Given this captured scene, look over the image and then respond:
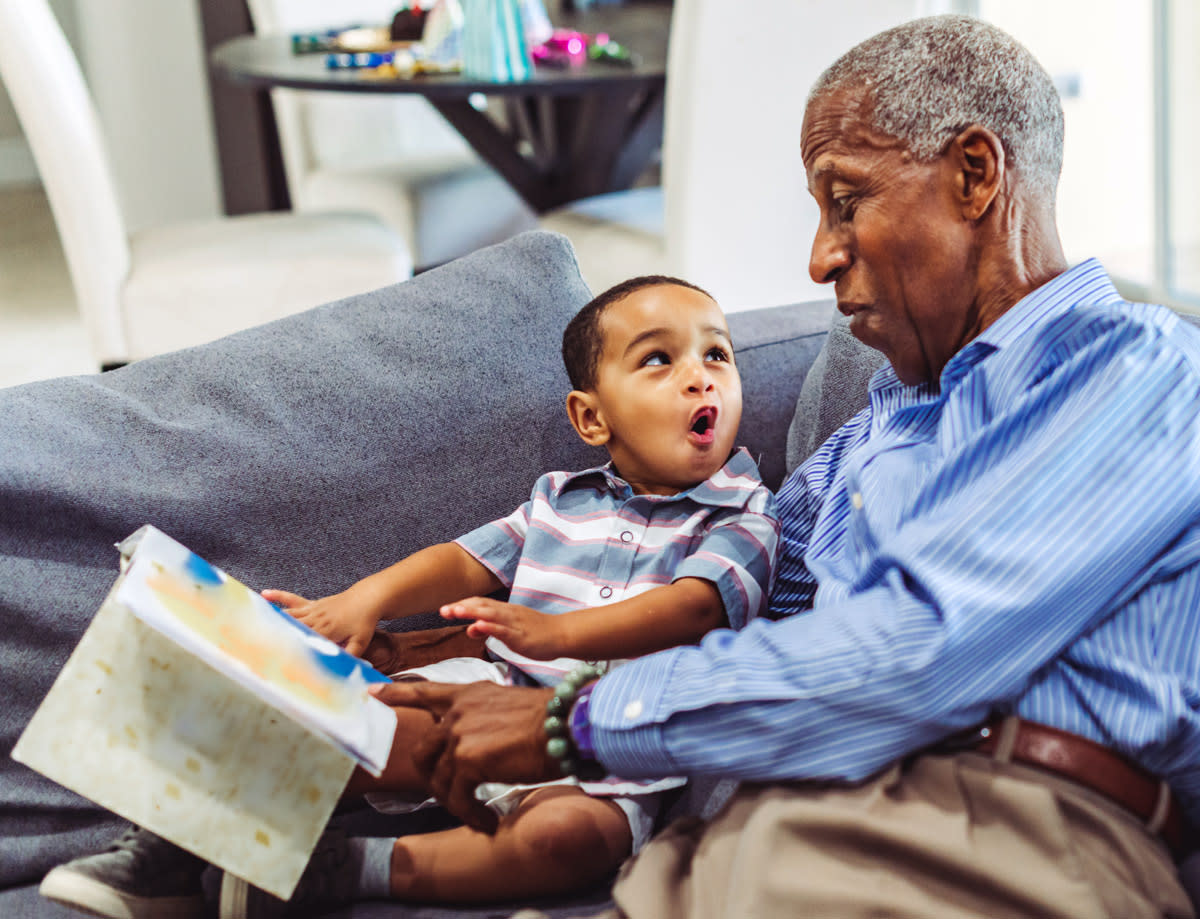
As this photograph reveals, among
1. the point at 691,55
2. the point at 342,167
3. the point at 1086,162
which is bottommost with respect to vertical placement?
the point at 1086,162

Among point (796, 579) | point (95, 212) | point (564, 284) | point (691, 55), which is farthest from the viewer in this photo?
point (95, 212)

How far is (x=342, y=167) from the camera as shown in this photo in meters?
4.12

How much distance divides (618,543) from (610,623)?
18cm

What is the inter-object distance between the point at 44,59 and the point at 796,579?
7.28 feet

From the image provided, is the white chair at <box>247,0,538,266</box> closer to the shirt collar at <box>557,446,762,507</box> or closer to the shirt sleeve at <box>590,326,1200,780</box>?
the shirt collar at <box>557,446,762,507</box>

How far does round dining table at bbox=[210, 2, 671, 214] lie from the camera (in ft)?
9.87

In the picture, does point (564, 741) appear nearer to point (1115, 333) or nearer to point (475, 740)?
point (475, 740)

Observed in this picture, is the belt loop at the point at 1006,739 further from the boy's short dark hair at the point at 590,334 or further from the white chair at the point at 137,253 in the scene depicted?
the white chair at the point at 137,253

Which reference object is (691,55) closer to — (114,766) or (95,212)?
(95,212)

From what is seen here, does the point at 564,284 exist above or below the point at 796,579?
above

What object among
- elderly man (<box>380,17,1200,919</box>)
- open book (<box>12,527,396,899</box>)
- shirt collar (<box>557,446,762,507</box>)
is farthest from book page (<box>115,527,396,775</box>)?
shirt collar (<box>557,446,762,507</box>)

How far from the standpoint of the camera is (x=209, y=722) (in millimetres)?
980

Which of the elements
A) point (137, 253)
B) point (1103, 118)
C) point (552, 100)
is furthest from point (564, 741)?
point (1103, 118)

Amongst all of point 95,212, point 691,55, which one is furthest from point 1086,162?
point 95,212
